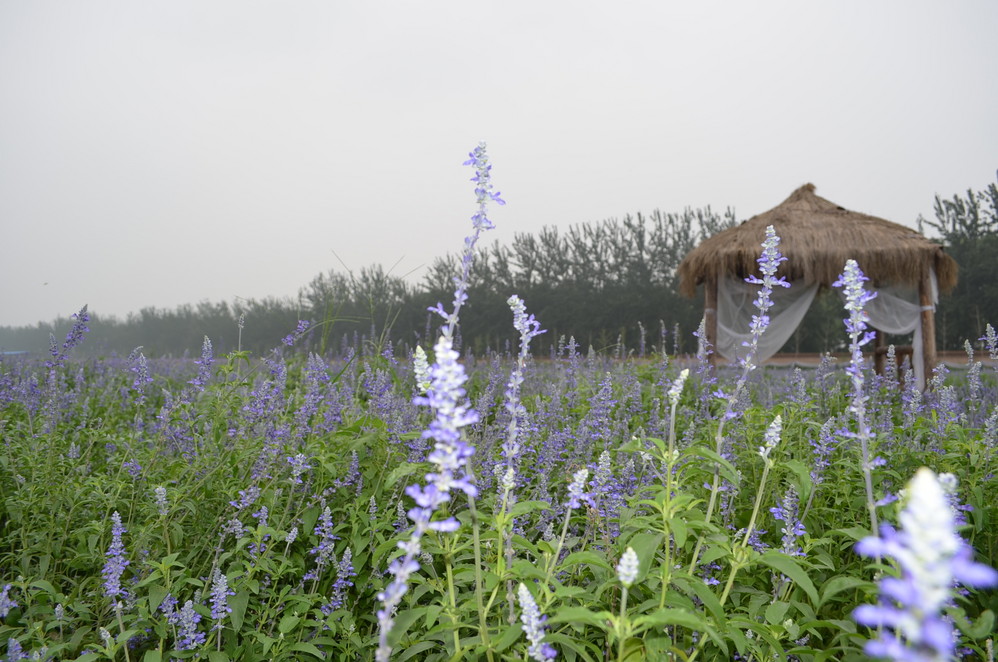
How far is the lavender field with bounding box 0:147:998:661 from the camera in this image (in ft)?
5.98

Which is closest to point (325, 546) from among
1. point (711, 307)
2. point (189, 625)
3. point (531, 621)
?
point (189, 625)

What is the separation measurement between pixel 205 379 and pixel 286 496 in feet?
2.95

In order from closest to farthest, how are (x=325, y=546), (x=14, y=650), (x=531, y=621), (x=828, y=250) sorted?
1. (x=531, y=621)
2. (x=14, y=650)
3. (x=325, y=546)
4. (x=828, y=250)

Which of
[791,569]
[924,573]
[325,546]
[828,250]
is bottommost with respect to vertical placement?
[325,546]

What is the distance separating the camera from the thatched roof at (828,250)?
41.9ft

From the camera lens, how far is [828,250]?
42.4 feet

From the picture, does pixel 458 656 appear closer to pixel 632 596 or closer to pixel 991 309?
pixel 632 596

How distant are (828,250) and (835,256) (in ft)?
0.56

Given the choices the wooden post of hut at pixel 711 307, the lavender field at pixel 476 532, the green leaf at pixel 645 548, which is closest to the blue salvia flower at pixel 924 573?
the lavender field at pixel 476 532

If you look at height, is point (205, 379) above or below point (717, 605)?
above

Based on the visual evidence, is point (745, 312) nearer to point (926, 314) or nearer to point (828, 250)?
point (828, 250)

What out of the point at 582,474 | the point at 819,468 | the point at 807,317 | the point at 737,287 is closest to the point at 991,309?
the point at 807,317

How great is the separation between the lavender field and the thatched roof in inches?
359

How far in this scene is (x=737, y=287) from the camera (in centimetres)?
1398
